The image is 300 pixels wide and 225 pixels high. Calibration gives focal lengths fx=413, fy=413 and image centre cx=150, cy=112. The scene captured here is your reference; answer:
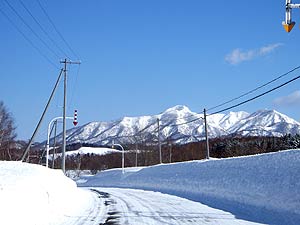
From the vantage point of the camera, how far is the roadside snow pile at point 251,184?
1442cm

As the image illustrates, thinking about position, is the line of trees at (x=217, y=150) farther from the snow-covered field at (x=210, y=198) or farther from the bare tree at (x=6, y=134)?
the snow-covered field at (x=210, y=198)

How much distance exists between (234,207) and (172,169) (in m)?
19.3

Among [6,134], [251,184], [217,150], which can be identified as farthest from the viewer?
[217,150]

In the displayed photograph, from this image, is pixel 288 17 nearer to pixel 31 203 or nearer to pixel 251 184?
pixel 31 203

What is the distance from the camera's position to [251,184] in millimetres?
18922

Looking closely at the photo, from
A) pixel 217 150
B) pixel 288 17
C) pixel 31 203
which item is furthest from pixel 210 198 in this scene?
pixel 217 150

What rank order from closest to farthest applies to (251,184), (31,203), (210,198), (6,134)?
(31,203)
(251,184)
(210,198)
(6,134)

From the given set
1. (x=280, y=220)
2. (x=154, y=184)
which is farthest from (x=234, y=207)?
(x=154, y=184)

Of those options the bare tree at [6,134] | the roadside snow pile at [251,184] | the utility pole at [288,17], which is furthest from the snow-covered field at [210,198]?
the bare tree at [6,134]

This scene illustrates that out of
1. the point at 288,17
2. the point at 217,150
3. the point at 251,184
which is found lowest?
the point at 251,184

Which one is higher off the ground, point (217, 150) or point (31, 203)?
point (217, 150)

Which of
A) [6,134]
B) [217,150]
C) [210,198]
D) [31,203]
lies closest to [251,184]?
[210,198]

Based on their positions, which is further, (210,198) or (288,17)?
(210,198)

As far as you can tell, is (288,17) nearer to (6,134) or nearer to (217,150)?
(6,134)
